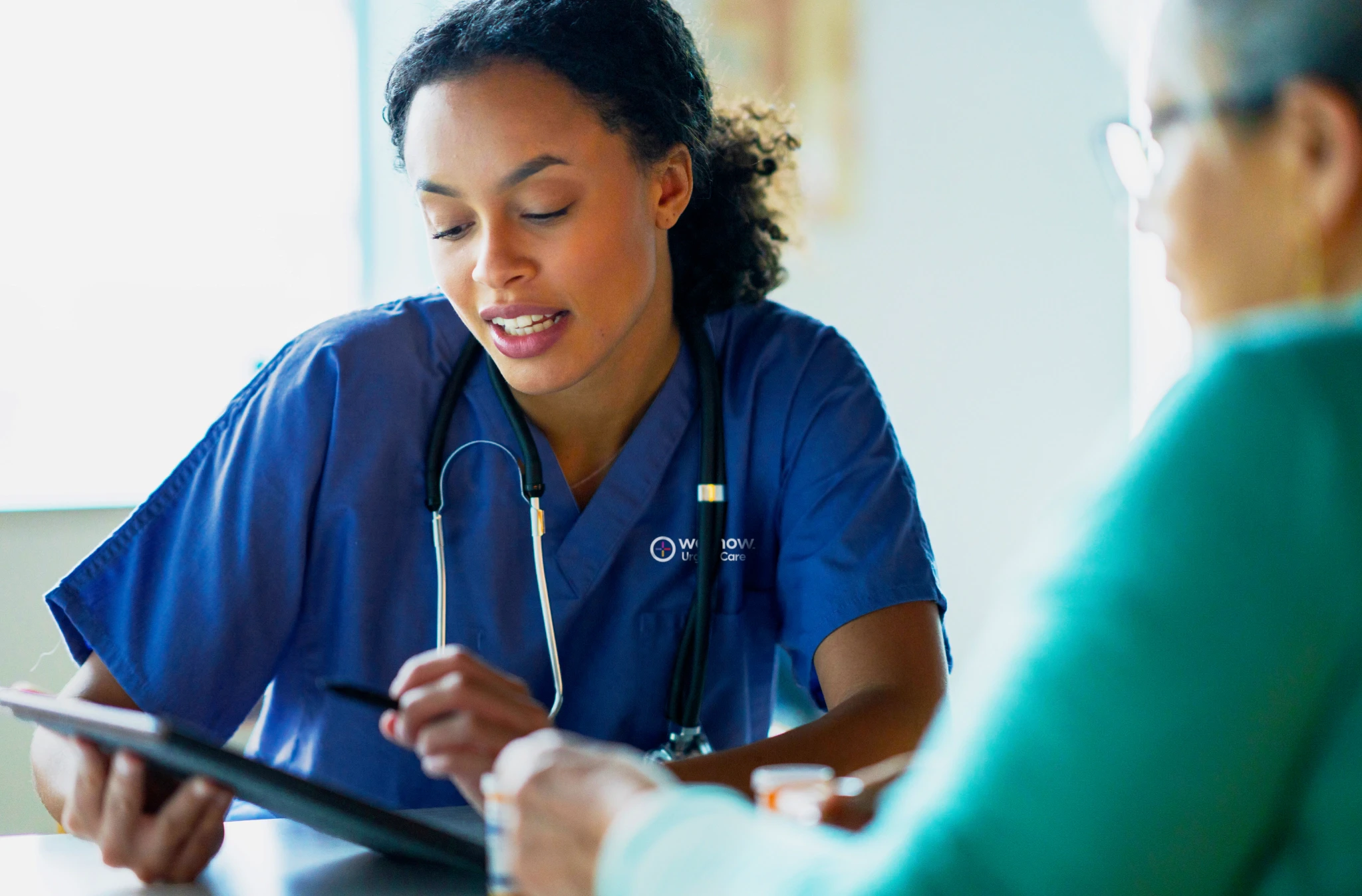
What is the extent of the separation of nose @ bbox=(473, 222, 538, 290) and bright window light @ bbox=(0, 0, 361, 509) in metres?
1.57

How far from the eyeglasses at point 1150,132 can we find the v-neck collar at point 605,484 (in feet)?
2.26

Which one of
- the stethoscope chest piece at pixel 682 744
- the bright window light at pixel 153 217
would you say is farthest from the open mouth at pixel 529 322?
the bright window light at pixel 153 217

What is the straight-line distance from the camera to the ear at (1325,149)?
50 centimetres

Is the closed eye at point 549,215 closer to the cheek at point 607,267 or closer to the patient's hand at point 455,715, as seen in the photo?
the cheek at point 607,267

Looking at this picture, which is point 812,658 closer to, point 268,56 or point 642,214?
point 642,214

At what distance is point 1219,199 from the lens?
0.53 meters

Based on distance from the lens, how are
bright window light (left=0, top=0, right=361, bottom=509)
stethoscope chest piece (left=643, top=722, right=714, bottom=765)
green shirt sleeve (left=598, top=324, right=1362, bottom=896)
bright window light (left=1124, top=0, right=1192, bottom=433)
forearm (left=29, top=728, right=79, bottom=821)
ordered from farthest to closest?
1. bright window light (left=1124, top=0, right=1192, bottom=433)
2. bright window light (left=0, top=0, right=361, bottom=509)
3. stethoscope chest piece (left=643, top=722, right=714, bottom=765)
4. forearm (left=29, top=728, right=79, bottom=821)
5. green shirt sleeve (left=598, top=324, right=1362, bottom=896)

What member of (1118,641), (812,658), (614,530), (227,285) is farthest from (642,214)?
(227,285)

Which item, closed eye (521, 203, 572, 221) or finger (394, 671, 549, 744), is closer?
finger (394, 671, 549, 744)

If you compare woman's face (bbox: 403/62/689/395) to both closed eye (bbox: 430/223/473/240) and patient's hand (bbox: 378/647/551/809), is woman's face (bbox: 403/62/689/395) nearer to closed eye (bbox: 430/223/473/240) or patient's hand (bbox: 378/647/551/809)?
closed eye (bbox: 430/223/473/240)

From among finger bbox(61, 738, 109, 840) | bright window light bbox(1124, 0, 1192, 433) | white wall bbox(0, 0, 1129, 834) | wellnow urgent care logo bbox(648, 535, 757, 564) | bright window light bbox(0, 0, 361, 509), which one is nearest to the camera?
finger bbox(61, 738, 109, 840)

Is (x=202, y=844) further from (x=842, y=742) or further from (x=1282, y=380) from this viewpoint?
(x=1282, y=380)

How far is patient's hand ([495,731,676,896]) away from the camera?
1.85 feet

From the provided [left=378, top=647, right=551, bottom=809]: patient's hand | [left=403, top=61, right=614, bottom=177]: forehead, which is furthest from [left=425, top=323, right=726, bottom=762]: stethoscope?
[left=378, top=647, right=551, bottom=809]: patient's hand
